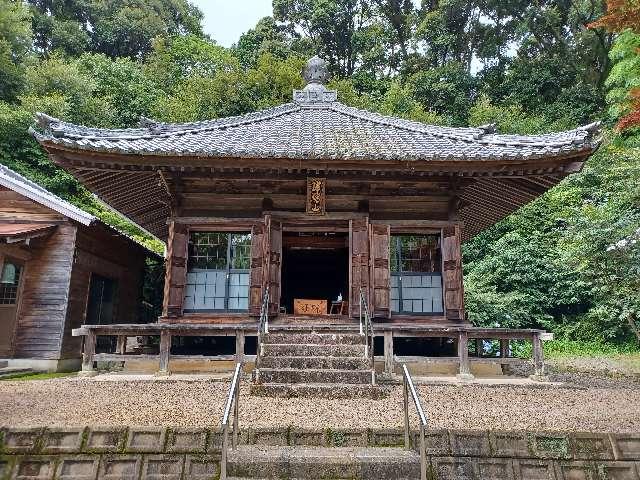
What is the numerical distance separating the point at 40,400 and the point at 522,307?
17.2 m

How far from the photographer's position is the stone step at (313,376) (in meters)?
7.36

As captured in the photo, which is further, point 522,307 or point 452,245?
point 522,307

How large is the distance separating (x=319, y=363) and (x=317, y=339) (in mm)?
808

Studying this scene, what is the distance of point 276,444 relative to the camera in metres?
5.02

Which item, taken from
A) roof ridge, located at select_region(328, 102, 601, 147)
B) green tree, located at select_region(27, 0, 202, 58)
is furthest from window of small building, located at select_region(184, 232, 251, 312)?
green tree, located at select_region(27, 0, 202, 58)

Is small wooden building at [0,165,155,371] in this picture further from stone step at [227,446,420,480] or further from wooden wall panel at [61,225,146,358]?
stone step at [227,446,420,480]

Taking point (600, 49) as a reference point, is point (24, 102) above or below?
below

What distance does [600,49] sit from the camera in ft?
99.1

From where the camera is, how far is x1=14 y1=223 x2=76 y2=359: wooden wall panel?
462 inches

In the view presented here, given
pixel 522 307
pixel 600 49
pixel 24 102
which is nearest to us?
pixel 522 307

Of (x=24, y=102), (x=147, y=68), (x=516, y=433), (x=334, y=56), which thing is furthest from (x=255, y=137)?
(x=147, y=68)

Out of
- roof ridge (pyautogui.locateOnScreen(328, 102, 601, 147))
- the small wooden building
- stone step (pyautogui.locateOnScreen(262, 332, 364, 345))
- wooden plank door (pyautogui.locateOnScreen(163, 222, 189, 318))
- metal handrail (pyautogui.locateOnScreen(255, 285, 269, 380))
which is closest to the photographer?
metal handrail (pyautogui.locateOnScreen(255, 285, 269, 380))

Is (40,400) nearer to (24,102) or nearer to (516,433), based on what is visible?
(516,433)

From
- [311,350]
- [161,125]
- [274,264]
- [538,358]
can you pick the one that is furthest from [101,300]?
[538,358]
